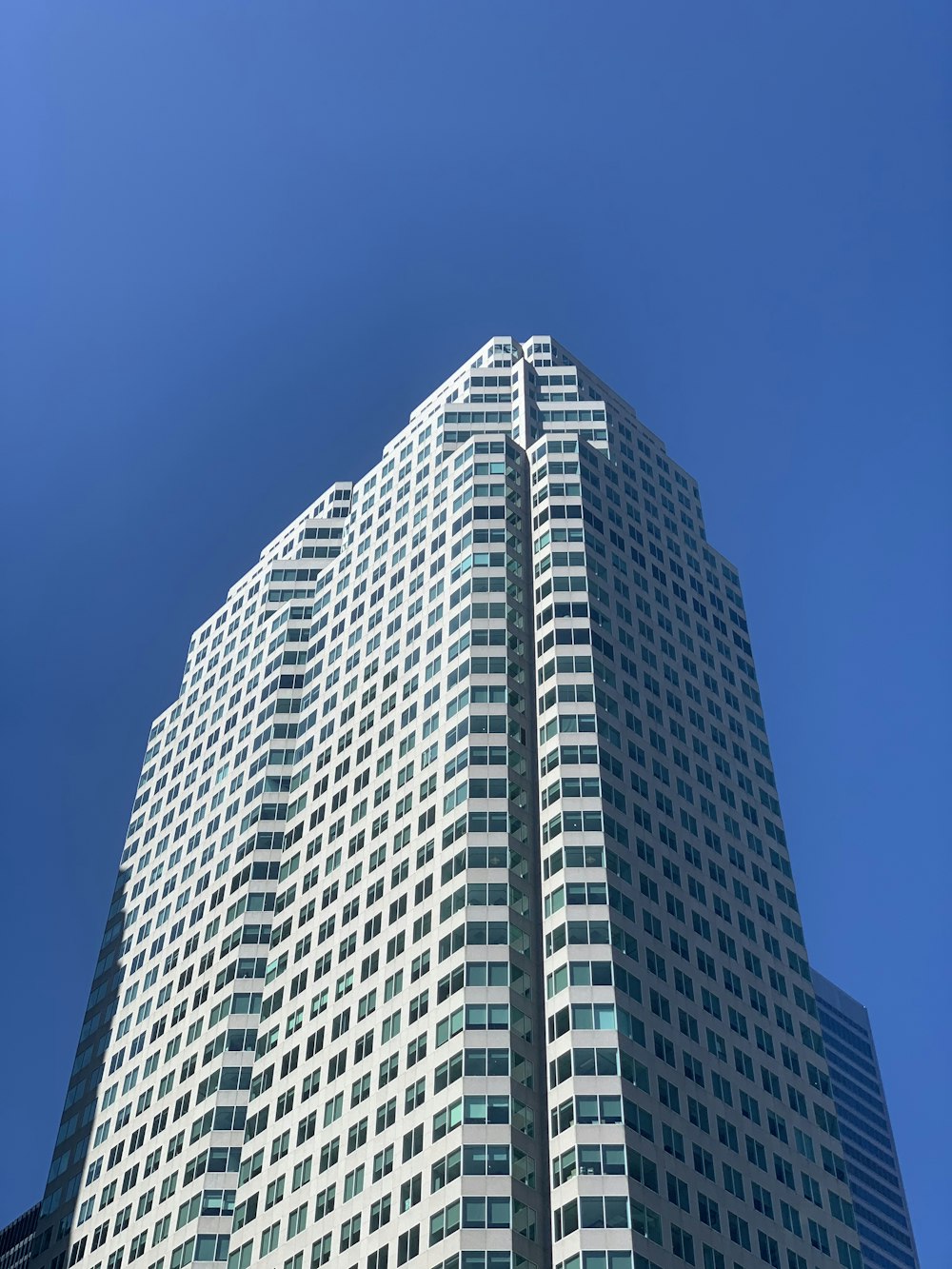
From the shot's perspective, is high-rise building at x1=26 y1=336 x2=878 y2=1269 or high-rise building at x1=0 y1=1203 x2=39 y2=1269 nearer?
high-rise building at x1=26 y1=336 x2=878 y2=1269

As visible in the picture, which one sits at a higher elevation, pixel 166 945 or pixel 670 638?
pixel 670 638

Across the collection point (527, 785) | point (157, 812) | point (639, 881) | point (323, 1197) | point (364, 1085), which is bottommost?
point (323, 1197)

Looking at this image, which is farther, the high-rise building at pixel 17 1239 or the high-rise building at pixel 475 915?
the high-rise building at pixel 17 1239

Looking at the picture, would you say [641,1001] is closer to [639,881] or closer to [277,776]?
[639,881]

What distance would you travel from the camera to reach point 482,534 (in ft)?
433

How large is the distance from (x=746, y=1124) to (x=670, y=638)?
44.9m

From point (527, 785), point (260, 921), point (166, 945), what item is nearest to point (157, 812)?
point (166, 945)

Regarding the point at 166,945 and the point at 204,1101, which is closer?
the point at 204,1101

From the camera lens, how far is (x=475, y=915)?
105m

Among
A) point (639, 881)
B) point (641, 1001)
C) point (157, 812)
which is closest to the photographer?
point (641, 1001)

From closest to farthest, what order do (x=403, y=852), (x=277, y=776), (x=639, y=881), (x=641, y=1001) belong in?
1. (x=641, y=1001)
2. (x=639, y=881)
3. (x=403, y=852)
4. (x=277, y=776)

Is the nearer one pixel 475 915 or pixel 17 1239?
pixel 475 915

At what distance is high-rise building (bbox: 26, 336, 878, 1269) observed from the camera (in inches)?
3762

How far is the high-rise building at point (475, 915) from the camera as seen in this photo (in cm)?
9556
